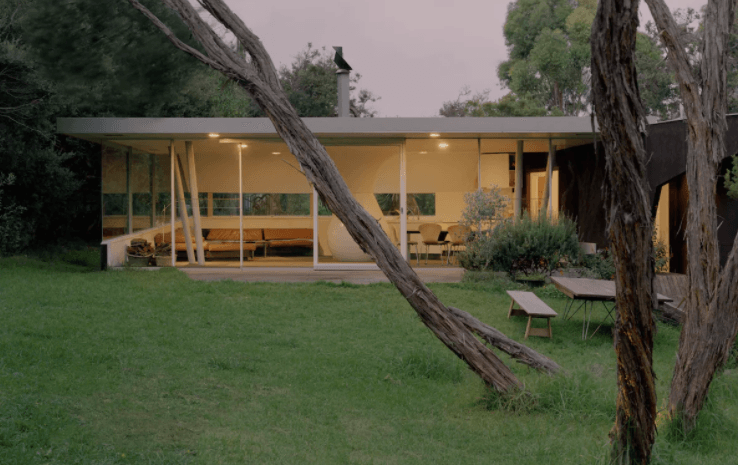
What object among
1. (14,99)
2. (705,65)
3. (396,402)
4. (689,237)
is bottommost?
(396,402)

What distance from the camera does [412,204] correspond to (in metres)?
15.4

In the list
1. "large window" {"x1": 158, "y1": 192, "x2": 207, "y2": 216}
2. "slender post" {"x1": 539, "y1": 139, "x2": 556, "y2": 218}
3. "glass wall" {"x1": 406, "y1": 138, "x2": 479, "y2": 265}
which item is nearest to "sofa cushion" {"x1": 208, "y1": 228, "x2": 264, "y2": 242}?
"large window" {"x1": 158, "y1": 192, "x2": 207, "y2": 216}

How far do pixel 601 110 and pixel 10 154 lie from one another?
44.8 feet

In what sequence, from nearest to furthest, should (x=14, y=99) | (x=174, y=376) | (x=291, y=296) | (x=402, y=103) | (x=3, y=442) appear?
(x=3, y=442) → (x=174, y=376) → (x=291, y=296) → (x=14, y=99) → (x=402, y=103)

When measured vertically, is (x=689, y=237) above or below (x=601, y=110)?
below

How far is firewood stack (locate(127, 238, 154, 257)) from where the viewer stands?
13.7 m

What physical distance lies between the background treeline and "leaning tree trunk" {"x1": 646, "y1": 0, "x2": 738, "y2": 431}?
9.77 ft

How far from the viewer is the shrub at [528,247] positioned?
11.4 meters

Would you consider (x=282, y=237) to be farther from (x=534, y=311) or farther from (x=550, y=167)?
(x=534, y=311)

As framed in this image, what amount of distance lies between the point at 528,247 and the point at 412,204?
14.5 ft

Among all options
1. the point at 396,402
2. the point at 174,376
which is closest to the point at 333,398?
the point at 396,402

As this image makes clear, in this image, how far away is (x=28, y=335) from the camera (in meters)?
7.27

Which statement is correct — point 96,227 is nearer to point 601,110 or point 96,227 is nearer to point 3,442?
point 3,442

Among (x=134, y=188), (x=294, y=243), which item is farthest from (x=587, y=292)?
(x=134, y=188)
